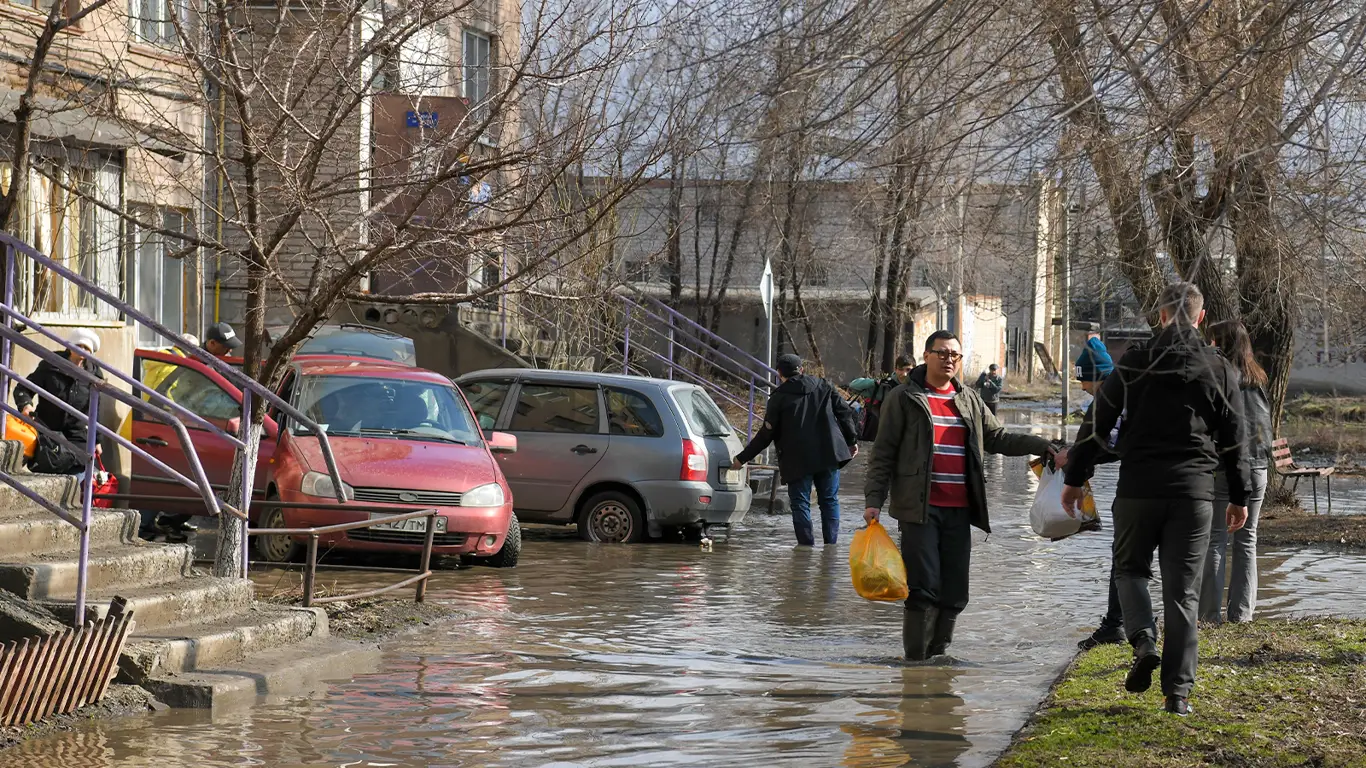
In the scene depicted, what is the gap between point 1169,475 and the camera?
743cm

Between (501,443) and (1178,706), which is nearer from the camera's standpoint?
(1178,706)

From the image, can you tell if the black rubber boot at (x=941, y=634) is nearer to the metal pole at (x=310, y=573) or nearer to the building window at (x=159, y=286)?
the metal pole at (x=310, y=573)

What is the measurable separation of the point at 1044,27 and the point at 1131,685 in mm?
3261

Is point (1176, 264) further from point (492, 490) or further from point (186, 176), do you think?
point (186, 176)

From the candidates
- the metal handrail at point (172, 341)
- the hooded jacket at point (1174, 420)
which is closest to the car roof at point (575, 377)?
the metal handrail at point (172, 341)

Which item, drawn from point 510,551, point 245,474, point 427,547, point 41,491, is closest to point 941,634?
point 427,547

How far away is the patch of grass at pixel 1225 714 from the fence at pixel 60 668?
3.88 metres

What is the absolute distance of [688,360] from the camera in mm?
43594

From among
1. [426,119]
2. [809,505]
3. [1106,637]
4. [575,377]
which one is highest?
[426,119]

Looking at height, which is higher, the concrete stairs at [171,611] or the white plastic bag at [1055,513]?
the white plastic bag at [1055,513]

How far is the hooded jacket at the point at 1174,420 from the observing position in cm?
741

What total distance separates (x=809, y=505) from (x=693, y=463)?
1191 millimetres

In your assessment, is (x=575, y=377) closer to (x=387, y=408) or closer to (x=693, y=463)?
(x=693, y=463)

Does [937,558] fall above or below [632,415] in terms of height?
below
